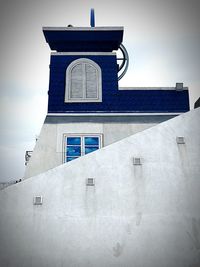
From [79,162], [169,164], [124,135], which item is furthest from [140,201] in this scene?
[124,135]

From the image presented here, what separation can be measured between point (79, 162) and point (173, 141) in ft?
11.2

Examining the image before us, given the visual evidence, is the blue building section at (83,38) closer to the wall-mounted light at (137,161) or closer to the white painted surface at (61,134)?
the white painted surface at (61,134)

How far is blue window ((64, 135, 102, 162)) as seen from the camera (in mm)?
13117

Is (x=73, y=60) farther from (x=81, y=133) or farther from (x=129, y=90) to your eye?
(x=81, y=133)

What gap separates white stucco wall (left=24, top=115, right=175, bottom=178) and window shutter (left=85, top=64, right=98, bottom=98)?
5.29 ft

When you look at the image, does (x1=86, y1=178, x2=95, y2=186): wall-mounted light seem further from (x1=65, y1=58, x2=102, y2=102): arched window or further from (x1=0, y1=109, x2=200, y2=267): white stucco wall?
(x1=65, y1=58, x2=102, y2=102): arched window

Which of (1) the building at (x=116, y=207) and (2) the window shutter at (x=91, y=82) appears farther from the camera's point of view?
(2) the window shutter at (x=91, y=82)

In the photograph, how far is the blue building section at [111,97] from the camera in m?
14.3

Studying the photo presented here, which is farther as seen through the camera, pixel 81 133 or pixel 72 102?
pixel 72 102

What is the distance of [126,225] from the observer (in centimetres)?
805

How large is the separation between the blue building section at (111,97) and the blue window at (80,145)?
1643mm

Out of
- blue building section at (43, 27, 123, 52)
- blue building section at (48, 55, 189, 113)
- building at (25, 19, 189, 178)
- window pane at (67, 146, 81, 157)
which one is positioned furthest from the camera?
blue building section at (43, 27, 123, 52)

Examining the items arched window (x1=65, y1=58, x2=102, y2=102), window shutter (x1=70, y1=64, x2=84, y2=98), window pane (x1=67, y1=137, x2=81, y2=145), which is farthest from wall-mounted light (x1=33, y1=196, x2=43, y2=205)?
window shutter (x1=70, y1=64, x2=84, y2=98)

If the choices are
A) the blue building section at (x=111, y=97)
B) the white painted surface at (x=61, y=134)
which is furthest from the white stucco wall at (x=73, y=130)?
the blue building section at (x=111, y=97)
